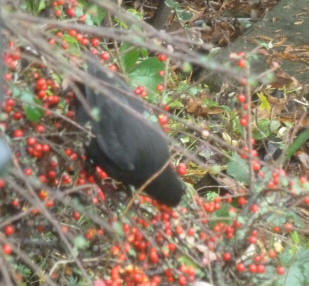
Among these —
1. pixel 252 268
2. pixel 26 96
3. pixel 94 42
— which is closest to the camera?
pixel 26 96

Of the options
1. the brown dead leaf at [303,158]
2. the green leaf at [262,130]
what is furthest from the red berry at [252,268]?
the brown dead leaf at [303,158]

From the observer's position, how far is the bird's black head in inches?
83.5

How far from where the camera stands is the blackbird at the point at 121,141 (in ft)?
6.61

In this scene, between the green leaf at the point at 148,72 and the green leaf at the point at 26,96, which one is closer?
the green leaf at the point at 26,96

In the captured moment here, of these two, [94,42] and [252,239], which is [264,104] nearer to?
[94,42]

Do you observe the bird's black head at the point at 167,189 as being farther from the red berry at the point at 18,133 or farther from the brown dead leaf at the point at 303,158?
the brown dead leaf at the point at 303,158

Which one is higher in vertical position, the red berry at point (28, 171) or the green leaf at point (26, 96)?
the green leaf at point (26, 96)

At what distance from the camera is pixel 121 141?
2.03 meters

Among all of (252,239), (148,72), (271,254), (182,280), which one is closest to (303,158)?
(148,72)

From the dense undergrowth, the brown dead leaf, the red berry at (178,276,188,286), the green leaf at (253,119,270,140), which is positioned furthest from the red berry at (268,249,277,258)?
the brown dead leaf

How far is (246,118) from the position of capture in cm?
→ 230

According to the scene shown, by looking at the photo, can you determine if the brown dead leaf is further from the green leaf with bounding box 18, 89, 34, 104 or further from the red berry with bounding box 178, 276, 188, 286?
the green leaf with bounding box 18, 89, 34, 104

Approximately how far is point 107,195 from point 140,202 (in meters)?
0.10

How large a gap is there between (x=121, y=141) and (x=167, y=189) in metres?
0.20
